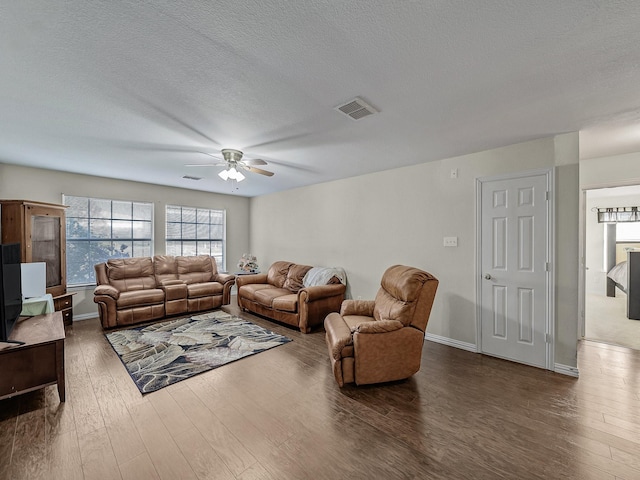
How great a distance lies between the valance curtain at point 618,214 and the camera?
19.7 feet

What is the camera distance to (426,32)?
144 cm

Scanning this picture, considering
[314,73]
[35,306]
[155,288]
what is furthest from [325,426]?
[155,288]

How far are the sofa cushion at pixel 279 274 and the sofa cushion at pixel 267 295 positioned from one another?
396 millimetres

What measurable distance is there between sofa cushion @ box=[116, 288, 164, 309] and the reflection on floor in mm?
6818

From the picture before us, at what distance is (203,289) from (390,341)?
3899 millimetres

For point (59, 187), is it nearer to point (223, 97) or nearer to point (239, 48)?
point (223, 97)

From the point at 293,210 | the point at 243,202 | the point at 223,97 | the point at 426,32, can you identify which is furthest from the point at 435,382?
the point at 243,202

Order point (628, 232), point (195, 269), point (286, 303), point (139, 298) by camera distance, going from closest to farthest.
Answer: point (286, 303), point (139, 298), point (195, 269), point (628, 232)

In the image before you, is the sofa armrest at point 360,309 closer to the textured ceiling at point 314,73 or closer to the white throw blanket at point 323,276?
the white throw blanket at point 323,276

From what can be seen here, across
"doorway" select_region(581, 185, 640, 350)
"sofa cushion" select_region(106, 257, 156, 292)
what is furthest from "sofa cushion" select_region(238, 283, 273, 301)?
"doorway" select_region(581, 185, 640, 350)

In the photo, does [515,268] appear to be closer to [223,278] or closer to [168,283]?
[223,278]

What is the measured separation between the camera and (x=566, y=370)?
2.80 m

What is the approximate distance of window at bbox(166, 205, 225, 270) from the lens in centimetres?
587

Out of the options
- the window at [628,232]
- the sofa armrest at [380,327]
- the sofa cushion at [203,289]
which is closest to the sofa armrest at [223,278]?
the sofa cushion at [203,289]
